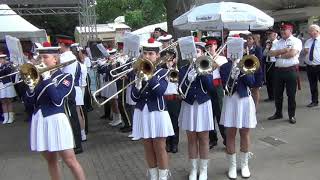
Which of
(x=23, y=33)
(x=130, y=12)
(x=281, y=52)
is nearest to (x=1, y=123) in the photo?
(x=23, y=33)

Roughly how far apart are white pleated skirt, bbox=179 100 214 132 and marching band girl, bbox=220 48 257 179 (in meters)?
0.35

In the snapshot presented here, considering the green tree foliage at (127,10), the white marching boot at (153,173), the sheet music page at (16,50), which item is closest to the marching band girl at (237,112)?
the white marching boot at (153,173)

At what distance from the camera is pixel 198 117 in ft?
19.9

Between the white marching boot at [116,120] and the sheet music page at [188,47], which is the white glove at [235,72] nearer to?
the sheet music page at [188,47]

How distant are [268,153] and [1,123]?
7.53 m

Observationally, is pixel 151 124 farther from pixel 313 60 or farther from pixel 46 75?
pixel 313 60

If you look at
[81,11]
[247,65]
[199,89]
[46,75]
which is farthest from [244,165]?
[81,11]

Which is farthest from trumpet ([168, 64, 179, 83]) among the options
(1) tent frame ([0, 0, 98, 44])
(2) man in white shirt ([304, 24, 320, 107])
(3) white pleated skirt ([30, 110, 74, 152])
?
(1) tent frame ([0, 0, 98, 44])

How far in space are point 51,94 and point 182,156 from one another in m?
3.09

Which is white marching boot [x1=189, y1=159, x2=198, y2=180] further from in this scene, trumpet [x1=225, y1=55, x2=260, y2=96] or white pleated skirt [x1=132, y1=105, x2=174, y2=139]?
trumpet [x1=225, y1=55, x2=260, y2=96]

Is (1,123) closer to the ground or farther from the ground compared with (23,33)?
closer to the ground

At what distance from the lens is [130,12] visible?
110ft

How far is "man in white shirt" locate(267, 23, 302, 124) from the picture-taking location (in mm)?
9453

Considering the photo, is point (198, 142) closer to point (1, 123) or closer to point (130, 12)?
point (1, 123)
